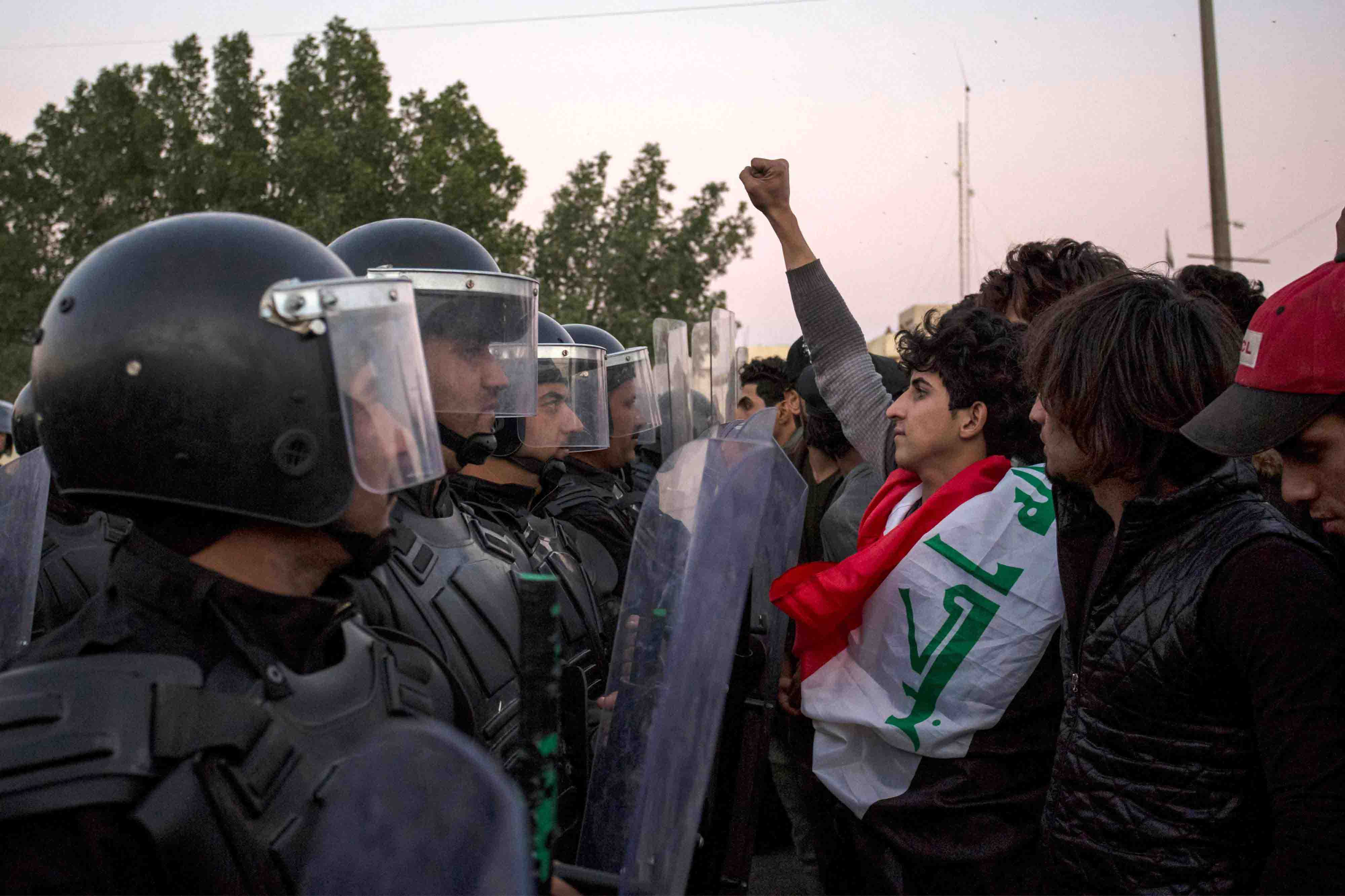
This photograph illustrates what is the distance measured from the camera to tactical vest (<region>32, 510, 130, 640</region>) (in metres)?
3.45

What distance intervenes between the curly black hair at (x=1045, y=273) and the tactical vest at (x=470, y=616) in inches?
60.4

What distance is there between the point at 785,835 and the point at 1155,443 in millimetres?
4147

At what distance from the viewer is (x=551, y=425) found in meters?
3.93

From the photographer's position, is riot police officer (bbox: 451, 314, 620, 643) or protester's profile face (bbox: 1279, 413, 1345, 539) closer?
protester's profile face (bbox: 1279, 413, 1345, 539)

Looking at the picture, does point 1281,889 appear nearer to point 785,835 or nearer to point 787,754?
point 787,754

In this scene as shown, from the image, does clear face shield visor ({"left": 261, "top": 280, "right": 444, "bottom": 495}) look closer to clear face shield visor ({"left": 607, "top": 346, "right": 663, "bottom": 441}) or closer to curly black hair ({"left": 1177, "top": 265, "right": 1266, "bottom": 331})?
curly black hair ({"left": 1177, "top": 265, "right": 1266, "bottom": 331})

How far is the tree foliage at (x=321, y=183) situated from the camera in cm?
2188

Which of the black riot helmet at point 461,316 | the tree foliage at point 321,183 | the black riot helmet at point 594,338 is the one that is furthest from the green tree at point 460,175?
the black riot helmet at point 461,316

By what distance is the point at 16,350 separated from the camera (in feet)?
84.5

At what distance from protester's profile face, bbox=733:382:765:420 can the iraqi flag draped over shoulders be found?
4311 mm

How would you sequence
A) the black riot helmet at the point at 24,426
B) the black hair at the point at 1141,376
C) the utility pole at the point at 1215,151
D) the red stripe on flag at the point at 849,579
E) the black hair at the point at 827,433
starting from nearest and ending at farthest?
1. the black hair at the point at 1141,376
2. the red stripe on flag at the point at 849,579
3. the black riot helmet at the point at 24,426
4. the black hair at the point at 827,433
5. the utility pole at the point at 1215,151

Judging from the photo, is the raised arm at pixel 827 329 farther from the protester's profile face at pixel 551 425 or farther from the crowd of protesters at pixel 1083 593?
the protester's profile face at pixel 551 425

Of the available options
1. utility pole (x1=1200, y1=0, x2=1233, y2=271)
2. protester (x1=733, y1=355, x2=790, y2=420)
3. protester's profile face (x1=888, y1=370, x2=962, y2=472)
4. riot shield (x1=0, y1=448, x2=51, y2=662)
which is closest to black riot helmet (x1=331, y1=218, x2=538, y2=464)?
riot shield (x1=0, y1=448, x2=51, y2=662)

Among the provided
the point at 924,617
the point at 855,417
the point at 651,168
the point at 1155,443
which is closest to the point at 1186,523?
the point at 1155,443
